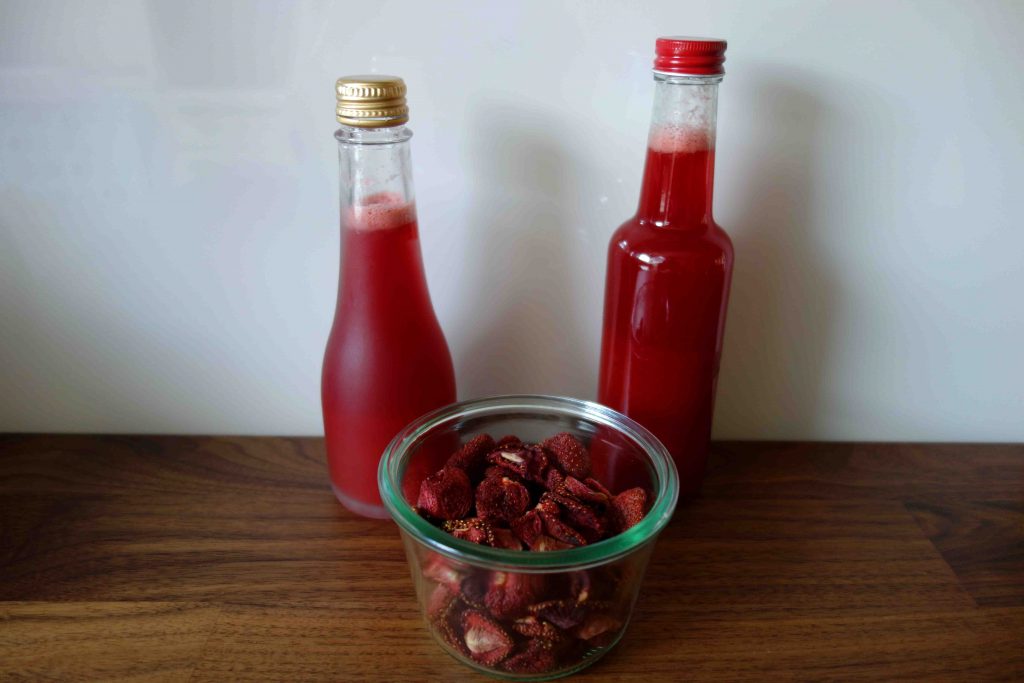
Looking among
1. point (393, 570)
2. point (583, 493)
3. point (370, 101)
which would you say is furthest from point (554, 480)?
point (370, 101)

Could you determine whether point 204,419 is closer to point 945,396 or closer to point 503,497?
point 503,497

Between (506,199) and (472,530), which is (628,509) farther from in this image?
(506,199)

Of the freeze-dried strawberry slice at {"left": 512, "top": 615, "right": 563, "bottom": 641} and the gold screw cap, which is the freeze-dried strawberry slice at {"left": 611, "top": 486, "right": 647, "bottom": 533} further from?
the gold screw cap

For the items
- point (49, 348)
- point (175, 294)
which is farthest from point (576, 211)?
point (49, 348)

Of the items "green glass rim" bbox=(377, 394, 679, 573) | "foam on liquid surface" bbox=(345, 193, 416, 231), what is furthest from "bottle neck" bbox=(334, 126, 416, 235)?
"green glass rim" bbox=(377, 394, 679, 573)

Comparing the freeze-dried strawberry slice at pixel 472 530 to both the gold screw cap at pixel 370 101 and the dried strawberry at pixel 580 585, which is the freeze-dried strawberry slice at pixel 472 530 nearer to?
the dried strawberry at pixel 580 585

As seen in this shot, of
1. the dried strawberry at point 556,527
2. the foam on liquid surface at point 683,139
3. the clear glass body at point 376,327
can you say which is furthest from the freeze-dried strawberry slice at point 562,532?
the foam on liquid surface at point 683,139
